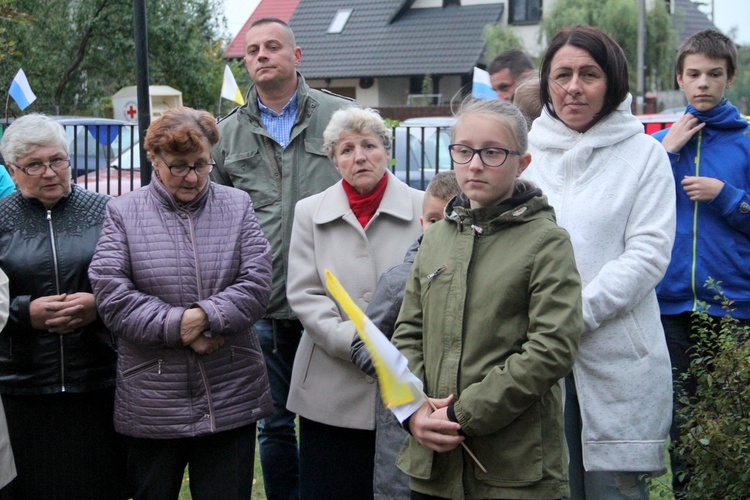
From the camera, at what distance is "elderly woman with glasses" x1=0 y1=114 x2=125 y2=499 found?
416 cm

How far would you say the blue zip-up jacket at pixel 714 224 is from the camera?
4.41 metres

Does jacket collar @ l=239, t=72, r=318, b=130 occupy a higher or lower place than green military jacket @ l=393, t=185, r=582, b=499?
higher

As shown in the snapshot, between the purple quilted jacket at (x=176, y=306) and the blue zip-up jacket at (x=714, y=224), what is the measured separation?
1.88m

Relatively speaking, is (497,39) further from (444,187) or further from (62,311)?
(62,311)

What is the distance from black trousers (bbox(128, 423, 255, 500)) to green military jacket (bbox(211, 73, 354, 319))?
856 millimetres

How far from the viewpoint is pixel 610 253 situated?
11.6 feet

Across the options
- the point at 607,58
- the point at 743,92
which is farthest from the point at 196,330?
the point at 743,92

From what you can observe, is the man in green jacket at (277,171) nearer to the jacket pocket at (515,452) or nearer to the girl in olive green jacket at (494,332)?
the girl in olive green jacket at (494,332)

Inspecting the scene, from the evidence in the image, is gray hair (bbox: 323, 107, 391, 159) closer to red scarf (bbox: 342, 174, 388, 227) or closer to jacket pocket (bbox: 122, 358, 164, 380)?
red scarf (bbox: 342, 174, 388, 227)

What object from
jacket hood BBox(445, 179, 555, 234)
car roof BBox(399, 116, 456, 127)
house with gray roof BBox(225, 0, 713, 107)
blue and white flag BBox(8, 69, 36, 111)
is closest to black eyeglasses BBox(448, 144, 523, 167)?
jacket hood BBox(445, 179, 555, 234)

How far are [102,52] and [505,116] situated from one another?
2191 cm

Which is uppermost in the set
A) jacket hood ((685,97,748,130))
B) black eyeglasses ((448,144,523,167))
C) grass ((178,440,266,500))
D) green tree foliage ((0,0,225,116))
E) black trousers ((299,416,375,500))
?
green tree foliage ((0,0,225,116))

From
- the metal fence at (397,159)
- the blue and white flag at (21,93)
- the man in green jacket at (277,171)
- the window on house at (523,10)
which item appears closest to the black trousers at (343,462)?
the man in green jacket at (277,171)

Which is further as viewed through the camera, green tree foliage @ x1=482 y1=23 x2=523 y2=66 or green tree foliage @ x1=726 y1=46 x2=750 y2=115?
green tree foliage @ x1=726 y1=46 x2=750 y2=115
